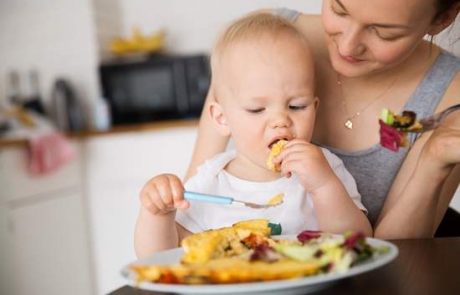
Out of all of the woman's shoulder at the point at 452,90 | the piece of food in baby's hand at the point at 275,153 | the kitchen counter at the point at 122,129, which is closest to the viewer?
the piece of food in baby's hand at the point at 275,153

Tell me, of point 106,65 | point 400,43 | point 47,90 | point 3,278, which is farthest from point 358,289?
point 47,90

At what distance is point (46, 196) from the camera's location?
10.6 ft

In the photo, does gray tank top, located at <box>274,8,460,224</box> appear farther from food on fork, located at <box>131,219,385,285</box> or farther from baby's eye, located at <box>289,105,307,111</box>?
food on fork, located at <box>131,219,385,285</box>

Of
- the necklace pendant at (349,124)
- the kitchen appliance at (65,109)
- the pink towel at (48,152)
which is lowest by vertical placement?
the pink towel at (48,152)

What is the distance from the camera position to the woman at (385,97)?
1.11m

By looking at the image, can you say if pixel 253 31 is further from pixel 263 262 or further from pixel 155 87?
pixel 155 87

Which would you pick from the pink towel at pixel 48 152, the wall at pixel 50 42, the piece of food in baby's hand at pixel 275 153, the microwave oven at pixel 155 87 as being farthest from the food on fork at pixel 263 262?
the wall at pixel 50 42

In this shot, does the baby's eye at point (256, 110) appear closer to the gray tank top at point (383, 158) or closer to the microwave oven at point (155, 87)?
the gray tank top at point (383, 158)

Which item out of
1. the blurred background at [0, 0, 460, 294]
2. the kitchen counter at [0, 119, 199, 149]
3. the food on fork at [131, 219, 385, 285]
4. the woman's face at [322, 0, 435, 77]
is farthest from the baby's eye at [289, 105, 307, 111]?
the kitchen counter at [0, 119, 199, 149]

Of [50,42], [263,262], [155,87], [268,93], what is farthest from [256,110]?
[50,42]

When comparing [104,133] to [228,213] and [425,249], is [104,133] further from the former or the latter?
[425,249]

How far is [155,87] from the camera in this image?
3520 millimetres

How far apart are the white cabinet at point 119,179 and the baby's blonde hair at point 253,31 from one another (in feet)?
6.28

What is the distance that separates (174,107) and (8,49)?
106cm
